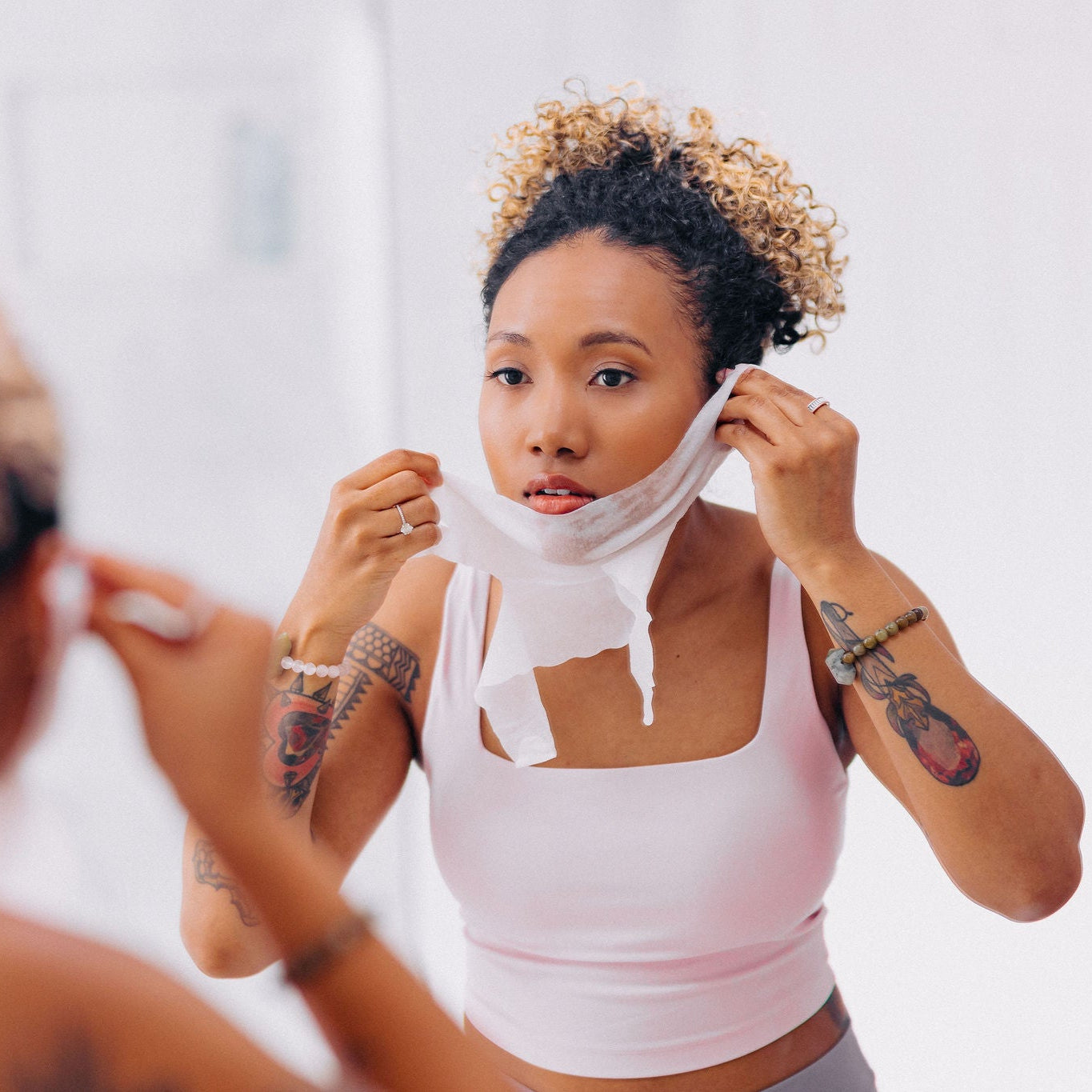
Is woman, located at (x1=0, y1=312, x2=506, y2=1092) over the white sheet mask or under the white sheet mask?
over

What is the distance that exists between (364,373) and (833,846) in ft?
4.47

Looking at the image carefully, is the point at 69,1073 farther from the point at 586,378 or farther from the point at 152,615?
the point at 586,378

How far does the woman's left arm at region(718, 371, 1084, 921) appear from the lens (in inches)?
39.8

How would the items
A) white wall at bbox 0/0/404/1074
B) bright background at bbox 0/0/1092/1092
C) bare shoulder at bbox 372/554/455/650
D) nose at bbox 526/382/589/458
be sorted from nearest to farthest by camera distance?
nose at bbox 526/382/589/458, bare shoulder at bbox 372/554/455/650, white wall at bbox 0/0/404/1074, bright background at bbox 0/0/1092/1092

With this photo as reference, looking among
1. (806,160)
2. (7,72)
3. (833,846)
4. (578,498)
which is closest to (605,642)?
(578,498)

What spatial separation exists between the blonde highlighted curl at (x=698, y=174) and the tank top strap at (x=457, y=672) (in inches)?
15.7

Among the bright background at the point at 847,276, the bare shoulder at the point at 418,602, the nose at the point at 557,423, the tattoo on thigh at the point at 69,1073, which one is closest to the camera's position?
the tattoo on thigh at the point at 69,1073

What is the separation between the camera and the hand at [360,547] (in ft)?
3.49

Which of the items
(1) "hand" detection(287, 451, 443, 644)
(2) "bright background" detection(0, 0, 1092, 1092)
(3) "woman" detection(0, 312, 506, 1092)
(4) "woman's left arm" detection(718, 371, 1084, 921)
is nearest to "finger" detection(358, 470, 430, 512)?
(1) "hand" detection(287, 451, 443, 644)

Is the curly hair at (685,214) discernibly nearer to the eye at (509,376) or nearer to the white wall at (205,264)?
the eye at (509,376)

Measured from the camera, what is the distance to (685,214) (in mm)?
1206

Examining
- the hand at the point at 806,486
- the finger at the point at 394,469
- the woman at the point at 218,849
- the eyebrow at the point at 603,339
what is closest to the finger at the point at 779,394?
the hand at the point at 806,486

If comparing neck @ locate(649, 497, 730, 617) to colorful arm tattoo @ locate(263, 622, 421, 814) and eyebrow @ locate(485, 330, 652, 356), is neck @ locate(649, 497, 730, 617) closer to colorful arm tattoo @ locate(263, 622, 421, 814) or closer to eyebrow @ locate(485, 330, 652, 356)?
eyebrow @ locate(485, 330, 652, 356)

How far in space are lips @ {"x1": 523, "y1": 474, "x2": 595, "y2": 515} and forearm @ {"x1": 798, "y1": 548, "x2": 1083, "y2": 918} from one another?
259mm
